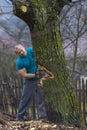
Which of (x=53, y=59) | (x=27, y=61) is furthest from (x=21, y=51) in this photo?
(x=53, y=59)

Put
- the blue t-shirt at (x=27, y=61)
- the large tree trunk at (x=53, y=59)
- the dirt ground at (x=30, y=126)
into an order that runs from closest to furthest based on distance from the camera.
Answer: the dirt ground at (x=30, y=126) → the large tree trunk at (x=53, y=59) → the blue t-shirt at (x=27, y=61)

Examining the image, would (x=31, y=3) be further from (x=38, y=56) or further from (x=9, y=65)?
(x=9, y=65)

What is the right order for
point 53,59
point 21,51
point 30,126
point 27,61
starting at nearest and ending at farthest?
point 30,126 < point 53,59 < point 21,51 < point 27,61

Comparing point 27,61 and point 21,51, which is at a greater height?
point 21,51

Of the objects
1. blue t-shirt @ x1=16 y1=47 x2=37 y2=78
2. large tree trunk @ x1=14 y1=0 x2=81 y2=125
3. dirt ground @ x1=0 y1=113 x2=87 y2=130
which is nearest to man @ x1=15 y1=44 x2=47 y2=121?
blue t-shirt @ x1=16 y1=47 x2=37 y2=78

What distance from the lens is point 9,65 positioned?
1098 centimetres

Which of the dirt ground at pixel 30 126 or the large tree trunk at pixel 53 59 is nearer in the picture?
the dirt ground at pixel 30 126

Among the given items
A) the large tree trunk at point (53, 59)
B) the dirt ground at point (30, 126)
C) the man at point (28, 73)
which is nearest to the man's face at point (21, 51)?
the man at point (28, 73)

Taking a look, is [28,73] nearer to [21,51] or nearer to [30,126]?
[21,51]

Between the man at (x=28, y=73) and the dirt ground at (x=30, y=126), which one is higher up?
the man at (x=28, y=73)

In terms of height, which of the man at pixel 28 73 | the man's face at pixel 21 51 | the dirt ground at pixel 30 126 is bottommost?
the dirt ground at pixel 30 126

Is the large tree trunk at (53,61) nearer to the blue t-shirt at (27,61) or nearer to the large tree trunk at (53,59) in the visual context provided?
the large tree trunk at (53,59)

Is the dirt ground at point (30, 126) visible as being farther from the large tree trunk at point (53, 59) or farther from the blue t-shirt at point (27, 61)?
the blue t-shirt at point (27, 61)

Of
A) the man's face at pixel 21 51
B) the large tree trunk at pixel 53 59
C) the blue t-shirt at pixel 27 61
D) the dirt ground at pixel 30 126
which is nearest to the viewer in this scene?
the dirt ground at pixel 30 126
